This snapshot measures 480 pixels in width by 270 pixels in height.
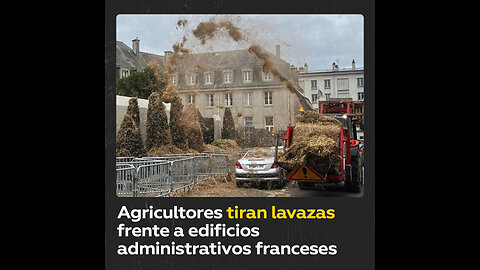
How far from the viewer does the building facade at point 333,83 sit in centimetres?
626

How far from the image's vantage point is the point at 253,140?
288 inches

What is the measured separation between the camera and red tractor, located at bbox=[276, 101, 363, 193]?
21.7 feet

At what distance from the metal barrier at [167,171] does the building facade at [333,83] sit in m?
1.82

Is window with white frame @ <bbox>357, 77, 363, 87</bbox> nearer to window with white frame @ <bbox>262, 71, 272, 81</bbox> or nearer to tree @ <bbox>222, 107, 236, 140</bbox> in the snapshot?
window with white frame @ <bbox>262, 71, 272, 81</bbox>

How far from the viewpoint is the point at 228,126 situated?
706 cm

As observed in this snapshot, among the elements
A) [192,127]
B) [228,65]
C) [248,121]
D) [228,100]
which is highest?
[228,65]

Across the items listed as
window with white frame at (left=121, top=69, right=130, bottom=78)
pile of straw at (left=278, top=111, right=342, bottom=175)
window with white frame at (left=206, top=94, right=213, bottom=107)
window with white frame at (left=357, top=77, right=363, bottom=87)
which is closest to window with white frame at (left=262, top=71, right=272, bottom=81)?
pile of straw at (left=278, top=111, right=342, bottom=175)

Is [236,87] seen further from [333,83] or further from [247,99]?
[333,83]

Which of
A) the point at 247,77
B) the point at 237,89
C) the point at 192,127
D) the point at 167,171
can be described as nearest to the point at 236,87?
the point at 237,89

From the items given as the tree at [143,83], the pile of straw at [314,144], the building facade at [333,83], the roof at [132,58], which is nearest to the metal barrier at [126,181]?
the tree at [143,83]

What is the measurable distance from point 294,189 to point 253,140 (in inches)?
49.6

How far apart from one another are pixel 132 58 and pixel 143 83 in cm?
106
